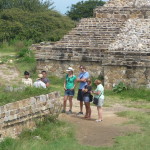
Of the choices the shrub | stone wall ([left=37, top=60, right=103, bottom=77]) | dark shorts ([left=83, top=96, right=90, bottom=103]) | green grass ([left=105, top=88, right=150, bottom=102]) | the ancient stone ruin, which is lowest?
green grass ([left=105, top=88, right=150, bottom=102])

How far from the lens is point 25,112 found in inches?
362

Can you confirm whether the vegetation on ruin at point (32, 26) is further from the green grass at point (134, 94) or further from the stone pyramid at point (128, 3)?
the green grass at point (134, 94)

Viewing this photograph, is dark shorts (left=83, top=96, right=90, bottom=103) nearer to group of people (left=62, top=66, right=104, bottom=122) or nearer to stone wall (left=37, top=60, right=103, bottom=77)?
group of people (left=62, top=66, right=104, bottom=122)

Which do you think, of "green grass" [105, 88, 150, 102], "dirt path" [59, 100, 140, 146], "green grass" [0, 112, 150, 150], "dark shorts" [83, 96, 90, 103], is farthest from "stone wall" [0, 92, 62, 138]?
"green grass" [105, 88, 150, 102]

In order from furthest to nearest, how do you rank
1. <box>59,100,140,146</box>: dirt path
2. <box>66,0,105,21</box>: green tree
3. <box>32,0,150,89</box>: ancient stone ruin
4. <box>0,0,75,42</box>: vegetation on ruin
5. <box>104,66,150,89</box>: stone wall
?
<box>66,0,105,21</box>: green tree
<box>0,0,75,42</box>: vegetation on ruin
<box>32,0,150,89</box>: ancient stone ruin
<box>104,66,150,89</box>: stone wall
<box>59,100,140,146</box>: dirt path

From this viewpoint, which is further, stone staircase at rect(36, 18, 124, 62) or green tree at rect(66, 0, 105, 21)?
green tree at rect(66, 0, 105, 21)

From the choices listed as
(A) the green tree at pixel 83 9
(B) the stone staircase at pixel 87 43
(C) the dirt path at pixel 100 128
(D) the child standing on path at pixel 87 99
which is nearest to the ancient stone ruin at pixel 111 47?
(B) the stone staircase at pixel 87 43

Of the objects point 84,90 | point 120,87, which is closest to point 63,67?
point 120,87

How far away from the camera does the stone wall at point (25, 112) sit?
8.64m

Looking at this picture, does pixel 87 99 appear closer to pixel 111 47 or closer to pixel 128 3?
pixel 111 47

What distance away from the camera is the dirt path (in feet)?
29.9

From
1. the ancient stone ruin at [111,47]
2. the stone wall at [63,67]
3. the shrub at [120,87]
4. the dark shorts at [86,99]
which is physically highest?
the ancient stone ruin at [111,47]

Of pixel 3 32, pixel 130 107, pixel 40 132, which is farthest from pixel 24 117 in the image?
pixel 3 32

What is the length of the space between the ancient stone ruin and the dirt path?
3471 mm
